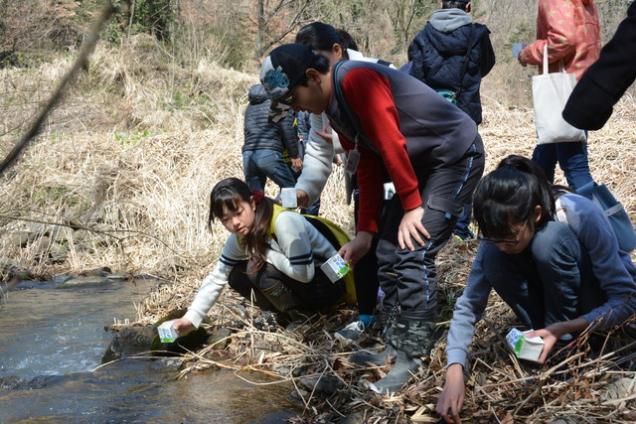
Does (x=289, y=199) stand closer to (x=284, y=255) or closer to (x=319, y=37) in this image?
(x=284, y=255)

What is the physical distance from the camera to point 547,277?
9.12 ft

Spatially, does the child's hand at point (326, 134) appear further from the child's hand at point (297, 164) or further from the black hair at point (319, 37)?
the child's hand at point (297, 164)

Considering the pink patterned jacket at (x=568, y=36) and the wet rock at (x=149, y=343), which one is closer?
the wet rock at (x=149, y=343)

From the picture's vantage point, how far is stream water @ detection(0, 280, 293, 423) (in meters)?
3.33

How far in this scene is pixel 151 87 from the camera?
42.7ft

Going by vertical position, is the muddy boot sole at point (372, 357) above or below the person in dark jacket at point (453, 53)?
below

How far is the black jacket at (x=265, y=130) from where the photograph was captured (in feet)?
20.7

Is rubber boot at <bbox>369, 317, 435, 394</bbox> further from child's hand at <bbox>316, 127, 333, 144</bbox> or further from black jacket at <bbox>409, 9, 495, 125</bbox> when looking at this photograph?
black jacket at <bbox>409, 9, 495, 125</bbox>

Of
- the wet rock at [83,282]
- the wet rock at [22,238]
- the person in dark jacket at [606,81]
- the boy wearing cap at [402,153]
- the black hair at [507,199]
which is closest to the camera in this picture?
the person in dark jacket at [606,81]

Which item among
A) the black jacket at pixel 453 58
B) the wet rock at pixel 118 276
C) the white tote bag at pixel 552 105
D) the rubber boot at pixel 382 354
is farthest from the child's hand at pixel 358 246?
the wet rock at pixel 118 276

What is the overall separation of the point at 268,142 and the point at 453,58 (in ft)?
6.39

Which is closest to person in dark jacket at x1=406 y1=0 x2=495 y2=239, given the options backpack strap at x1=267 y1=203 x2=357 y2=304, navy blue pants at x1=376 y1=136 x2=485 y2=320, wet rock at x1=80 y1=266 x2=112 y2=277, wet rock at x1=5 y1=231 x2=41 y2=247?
backpack strap at x1=267 y1=203 x2=357 y2=304

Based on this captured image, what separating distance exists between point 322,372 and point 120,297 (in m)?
3.32

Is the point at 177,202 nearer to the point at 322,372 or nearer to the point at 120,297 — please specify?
the point at 120,297
